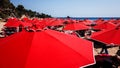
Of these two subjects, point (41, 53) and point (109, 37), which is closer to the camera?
point (41, 53)

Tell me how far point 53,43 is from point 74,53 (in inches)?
17.2

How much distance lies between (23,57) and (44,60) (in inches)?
13.6

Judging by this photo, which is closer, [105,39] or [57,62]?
[57,62]

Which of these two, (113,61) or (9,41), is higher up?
(9,41)

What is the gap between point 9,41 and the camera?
3.81m

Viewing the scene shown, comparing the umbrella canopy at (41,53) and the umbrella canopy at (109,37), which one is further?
the umbrella canopy at (109,37)

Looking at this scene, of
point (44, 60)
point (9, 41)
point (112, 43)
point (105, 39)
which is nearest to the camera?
point (44, 60)

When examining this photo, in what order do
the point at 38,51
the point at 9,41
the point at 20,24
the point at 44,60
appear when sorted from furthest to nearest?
the point at 20,24, the point at 9,41, the point at 38,51, the point at 44,60

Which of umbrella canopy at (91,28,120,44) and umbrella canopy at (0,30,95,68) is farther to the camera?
umbrella canopy at (91,28,120,44)

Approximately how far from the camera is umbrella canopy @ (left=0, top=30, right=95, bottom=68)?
3.01 metres

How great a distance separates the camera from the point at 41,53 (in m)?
3.22

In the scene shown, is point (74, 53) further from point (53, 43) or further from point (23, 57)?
point (23, 57)

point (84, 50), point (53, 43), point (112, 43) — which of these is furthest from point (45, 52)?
point (112, 43)

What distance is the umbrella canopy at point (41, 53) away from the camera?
3014 mm
